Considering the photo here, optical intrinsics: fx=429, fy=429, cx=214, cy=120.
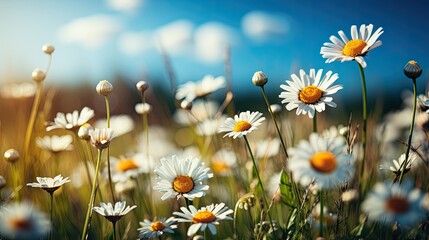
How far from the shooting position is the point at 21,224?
1.09 metres

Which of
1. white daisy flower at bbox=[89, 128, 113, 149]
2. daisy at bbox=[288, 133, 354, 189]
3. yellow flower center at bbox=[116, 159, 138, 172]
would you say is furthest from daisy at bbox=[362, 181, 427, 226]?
yellow flower center at bbox=[116, 159, 138, 172]

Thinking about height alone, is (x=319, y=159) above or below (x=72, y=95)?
below

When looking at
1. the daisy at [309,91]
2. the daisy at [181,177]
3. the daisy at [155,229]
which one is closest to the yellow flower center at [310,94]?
the daisy at [309,91]

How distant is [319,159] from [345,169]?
2.9 inches

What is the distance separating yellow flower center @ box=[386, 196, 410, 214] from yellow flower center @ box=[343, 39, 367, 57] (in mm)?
541

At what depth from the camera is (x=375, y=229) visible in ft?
5.18

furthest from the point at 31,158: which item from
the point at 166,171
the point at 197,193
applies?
the point at 197,193

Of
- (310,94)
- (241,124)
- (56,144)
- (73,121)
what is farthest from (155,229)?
(56,144)

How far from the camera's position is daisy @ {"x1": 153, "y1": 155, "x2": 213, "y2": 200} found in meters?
1.42

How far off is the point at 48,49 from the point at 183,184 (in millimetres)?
865

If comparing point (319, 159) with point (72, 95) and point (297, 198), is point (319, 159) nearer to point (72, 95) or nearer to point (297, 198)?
point (297, 198)

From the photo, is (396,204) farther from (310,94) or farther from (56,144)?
(56,144)

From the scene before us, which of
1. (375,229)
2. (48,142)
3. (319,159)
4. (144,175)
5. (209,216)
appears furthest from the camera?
(144,175)

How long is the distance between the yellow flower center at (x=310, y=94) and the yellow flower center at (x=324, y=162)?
33cm
